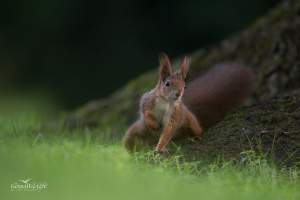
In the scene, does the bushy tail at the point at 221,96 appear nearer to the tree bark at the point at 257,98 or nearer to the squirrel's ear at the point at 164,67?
the tree bark at the point at 257,98

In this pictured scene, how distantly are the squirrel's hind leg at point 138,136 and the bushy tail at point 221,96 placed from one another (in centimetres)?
55

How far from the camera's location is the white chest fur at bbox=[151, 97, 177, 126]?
262 cm

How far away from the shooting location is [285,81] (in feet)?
10.8

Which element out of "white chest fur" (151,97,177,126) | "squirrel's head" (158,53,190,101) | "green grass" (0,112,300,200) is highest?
"squirrel's head" (158,53,190,101)

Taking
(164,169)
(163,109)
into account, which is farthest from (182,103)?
(164,169)

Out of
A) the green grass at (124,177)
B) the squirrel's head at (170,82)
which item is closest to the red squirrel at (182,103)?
the squirrel's head at (170,82)

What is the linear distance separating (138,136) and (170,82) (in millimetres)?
578

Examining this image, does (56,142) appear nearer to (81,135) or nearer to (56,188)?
(81,135)

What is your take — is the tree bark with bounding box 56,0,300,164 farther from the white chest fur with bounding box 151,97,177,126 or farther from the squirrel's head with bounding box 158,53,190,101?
the squirrel's head with bounding box 158,53,190,101

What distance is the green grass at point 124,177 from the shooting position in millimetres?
1396

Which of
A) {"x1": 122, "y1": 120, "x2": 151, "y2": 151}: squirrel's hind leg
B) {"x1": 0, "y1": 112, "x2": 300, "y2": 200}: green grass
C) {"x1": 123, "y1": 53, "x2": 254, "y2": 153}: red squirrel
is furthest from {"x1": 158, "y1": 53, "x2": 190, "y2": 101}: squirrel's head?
{"x1": 0, "y1": 112, "x2": 300, "y2": 200}: green grass

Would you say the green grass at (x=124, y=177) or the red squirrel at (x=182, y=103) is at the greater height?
the red squirrel at (x=182, y=103)

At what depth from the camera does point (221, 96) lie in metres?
3.09

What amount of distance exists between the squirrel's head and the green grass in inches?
20.6
